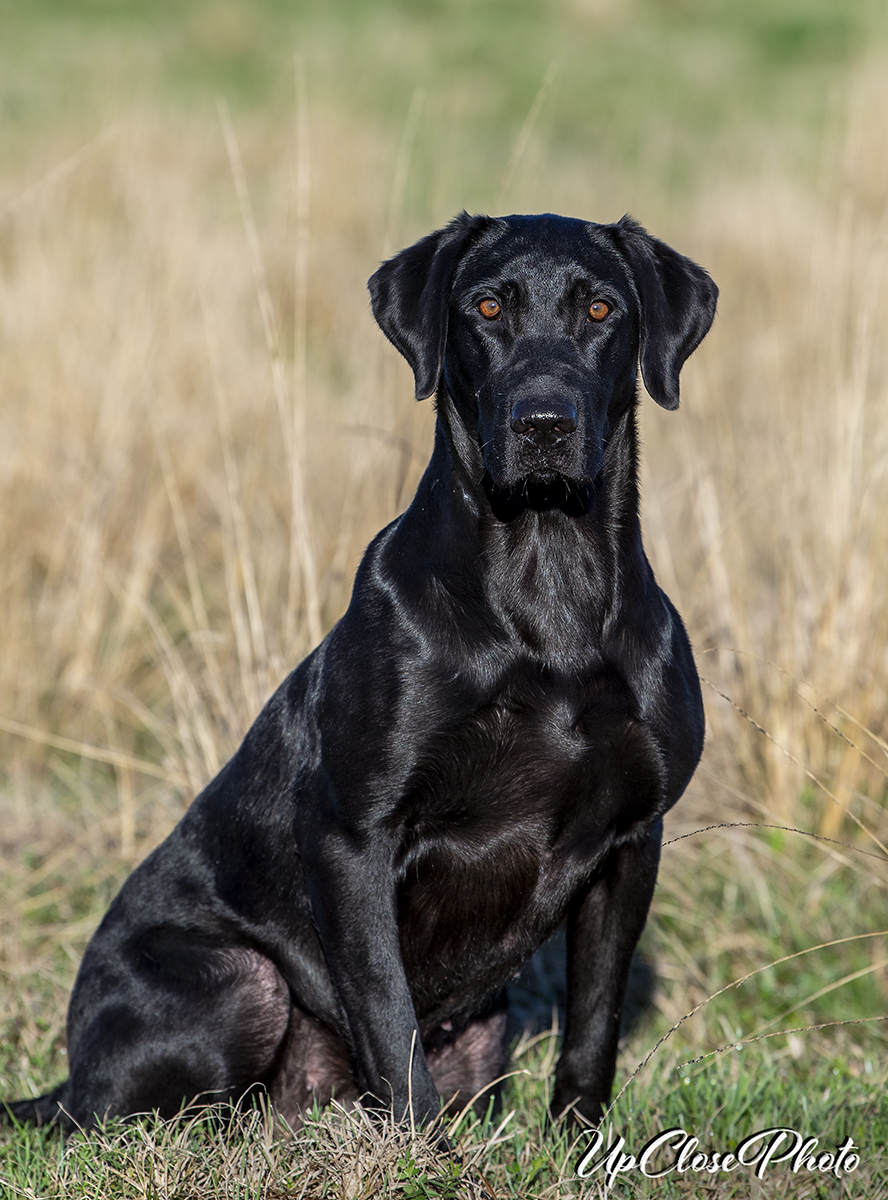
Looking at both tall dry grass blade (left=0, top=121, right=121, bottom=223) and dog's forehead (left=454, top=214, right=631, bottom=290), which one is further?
tall dry grass blade (left=0, top=121, right=121, bottom=223)

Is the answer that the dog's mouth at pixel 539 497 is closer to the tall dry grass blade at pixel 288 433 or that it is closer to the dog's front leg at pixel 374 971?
the dog's front leg at pixel 374 971

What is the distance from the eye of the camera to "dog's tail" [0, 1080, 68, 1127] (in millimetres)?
2707

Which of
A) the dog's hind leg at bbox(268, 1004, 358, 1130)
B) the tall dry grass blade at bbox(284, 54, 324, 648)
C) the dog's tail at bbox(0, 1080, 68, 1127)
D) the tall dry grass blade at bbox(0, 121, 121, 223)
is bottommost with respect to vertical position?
the dog's tail at bbox(0, 1080, 68, 1127)

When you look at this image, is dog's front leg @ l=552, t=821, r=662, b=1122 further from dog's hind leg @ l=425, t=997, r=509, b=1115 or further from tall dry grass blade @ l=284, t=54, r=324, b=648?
tall dry grass blade @ l=284, t=54, r=324, b=648

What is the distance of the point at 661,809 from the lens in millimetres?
2477

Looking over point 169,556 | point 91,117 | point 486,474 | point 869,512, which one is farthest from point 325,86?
point 486,474

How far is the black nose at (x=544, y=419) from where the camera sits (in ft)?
Answer: 7.48

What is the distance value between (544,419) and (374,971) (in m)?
1.02

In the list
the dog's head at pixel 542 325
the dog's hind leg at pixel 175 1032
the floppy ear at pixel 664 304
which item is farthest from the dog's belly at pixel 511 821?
the floppy ear at pixel 664 304

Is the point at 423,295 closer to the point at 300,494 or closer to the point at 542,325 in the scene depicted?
the point at 542,325

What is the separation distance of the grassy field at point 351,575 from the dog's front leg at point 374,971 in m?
0.16

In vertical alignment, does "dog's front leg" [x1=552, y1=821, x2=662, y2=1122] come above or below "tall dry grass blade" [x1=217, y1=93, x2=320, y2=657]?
below

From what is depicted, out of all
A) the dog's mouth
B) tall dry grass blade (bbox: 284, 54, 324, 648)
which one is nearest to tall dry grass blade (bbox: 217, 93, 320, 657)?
tall dry grass blade (bbox: 284, 54, 324, 648)

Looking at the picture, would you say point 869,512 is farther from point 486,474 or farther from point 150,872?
point 150,872
